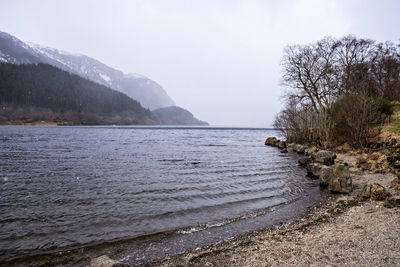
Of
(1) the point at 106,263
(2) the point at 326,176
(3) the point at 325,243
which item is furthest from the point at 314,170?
(1) the point at 106,263

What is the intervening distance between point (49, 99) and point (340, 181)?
197 meters

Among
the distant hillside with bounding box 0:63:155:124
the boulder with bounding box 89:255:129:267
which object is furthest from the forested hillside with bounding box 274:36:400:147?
the distant hillside with bounding box 0:63:155:124

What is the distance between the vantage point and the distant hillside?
5748 inches

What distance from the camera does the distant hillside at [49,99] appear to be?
146000 millimetres

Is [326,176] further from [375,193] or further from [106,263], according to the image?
[106,263]

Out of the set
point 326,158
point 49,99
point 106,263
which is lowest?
point 106,263

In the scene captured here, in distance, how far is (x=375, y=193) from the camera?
29.7ft

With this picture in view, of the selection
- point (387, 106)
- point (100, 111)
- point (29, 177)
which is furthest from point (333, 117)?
point (100, 111)

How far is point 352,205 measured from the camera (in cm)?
870

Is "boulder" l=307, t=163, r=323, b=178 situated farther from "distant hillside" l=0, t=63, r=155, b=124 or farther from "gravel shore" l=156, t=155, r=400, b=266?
"distant hillside" l=0, t=63, r=155, b=124

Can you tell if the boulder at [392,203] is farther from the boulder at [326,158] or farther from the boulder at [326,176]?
the boulder at [326,158]

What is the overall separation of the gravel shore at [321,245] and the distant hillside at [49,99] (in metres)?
161

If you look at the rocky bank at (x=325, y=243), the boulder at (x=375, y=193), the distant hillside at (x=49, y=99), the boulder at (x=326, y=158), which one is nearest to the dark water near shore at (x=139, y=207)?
the rocky bank at (x=325, y=243)

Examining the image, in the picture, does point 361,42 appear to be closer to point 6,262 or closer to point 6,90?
point 6,262
